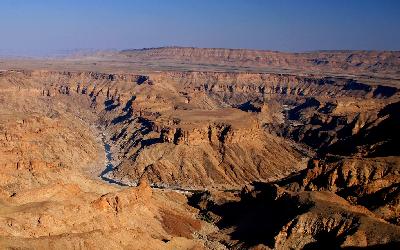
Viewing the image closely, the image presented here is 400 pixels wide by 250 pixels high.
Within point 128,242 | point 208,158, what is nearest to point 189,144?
point 208,158

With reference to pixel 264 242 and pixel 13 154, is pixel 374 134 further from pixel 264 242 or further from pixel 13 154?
pixel 13 154

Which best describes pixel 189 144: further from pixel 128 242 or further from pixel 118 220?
pixel 128 242

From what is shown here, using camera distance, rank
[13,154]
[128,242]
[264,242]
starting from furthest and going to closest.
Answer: [13,154]
[264,242]
[128,242]

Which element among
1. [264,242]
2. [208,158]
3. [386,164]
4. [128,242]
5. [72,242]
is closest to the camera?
[72,242]

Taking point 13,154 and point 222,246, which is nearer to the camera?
point 222,246

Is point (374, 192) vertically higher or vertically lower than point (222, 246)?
higher

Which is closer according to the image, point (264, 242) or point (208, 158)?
point (264, 242)

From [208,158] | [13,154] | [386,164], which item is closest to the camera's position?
[386,164]

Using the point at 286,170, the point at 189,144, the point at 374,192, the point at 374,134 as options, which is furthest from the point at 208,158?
the point at 374,192

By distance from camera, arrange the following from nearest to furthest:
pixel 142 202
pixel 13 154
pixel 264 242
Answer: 1. pixel 264 242
2. pixel 142 202
3. pixel 13 154
